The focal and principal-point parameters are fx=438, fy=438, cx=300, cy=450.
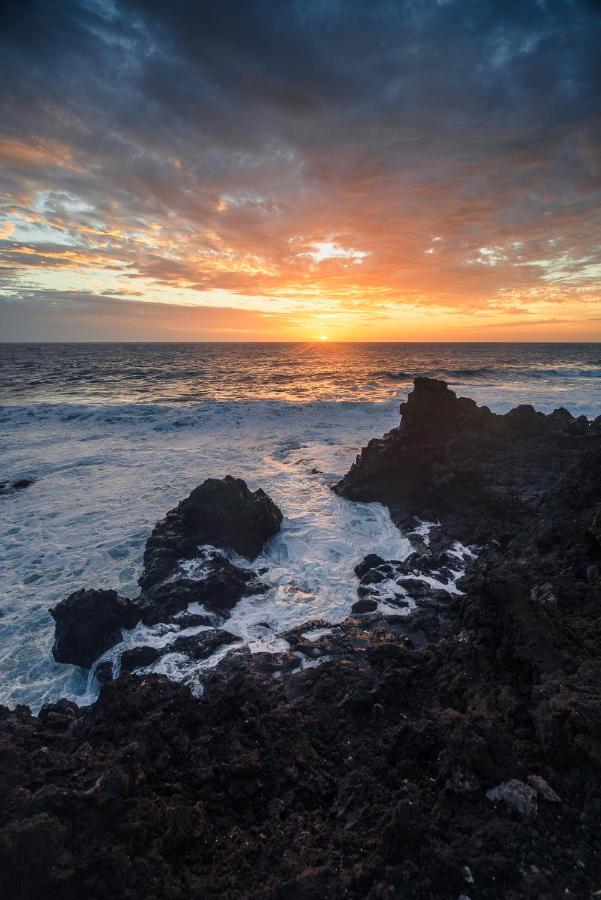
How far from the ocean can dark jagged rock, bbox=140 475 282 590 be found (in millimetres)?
484

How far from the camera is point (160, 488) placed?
13164 millimetres

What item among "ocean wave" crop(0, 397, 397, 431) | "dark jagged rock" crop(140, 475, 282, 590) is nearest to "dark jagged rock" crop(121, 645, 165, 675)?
"dark jagged rock" crop(140, 475, 282, 590)

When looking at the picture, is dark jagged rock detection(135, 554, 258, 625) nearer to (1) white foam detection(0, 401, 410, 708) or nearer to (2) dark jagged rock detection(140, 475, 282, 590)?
→ (1) white foam detection(0, 401, 410, 708)

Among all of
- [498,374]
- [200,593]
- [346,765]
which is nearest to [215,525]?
[200,593]

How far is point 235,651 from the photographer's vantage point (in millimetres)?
6219

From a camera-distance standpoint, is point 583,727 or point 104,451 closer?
point 583,727

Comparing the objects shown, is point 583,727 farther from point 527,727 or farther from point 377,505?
point 377,505

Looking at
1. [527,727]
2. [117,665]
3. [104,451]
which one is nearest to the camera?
[527,727]

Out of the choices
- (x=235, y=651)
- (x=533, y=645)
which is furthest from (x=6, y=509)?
(x=533, y=645)

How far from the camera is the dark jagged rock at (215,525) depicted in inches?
349

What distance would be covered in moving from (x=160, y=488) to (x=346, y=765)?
10.6m

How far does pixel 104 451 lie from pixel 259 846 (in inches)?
670

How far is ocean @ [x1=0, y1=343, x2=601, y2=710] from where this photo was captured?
708cm

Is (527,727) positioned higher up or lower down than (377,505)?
higher up
